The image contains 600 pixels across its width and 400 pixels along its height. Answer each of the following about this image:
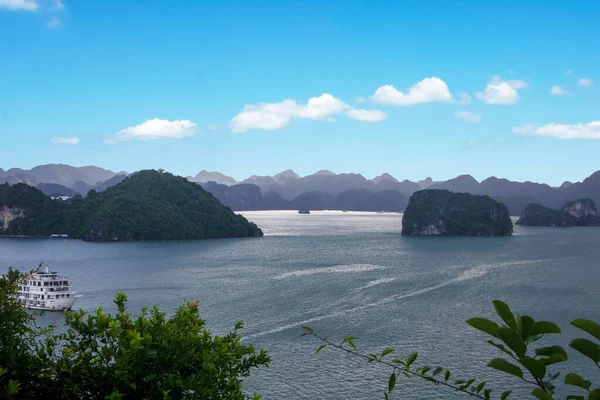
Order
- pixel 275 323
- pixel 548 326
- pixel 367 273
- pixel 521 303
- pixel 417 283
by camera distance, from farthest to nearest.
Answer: pixel 367 273 → pixel 417 283 → pixel 521 303 → pixel 275 323 → pixel 548 326

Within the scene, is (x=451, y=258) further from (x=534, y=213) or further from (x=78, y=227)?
(x=534, y=213)

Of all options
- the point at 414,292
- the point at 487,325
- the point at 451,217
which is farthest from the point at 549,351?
the point at 451,217

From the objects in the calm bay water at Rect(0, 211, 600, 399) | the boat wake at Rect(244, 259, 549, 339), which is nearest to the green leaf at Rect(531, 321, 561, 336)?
the boat wake at Rect(244, 259, 549, 339)

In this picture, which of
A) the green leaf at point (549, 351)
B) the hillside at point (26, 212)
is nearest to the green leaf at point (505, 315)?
the green leaf at point (549, 351)

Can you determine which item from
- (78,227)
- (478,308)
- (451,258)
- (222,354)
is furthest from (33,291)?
(78,227)

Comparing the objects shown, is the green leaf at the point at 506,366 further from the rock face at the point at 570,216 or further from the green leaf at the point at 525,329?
the rock face at the point at 570,216

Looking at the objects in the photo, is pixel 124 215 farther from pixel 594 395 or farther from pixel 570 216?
pixel 570 216
